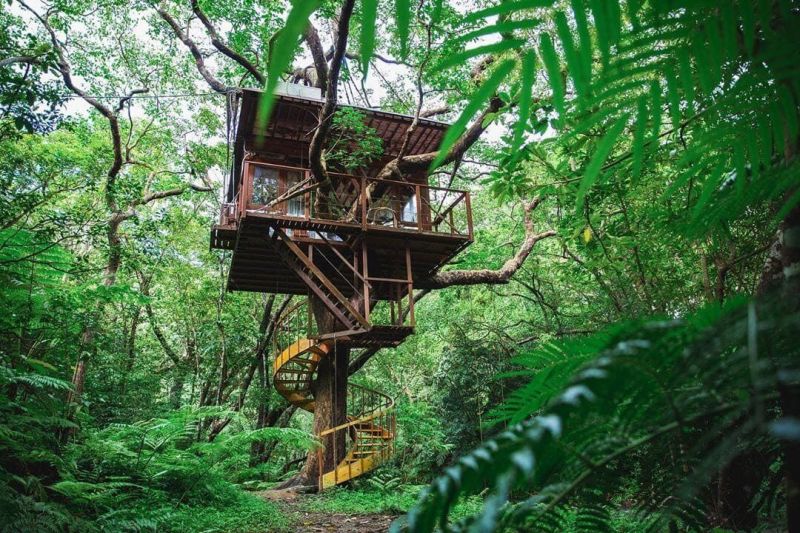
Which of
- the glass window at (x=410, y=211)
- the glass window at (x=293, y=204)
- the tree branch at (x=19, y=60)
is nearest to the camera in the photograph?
the tree branch at (x=19, y=60)

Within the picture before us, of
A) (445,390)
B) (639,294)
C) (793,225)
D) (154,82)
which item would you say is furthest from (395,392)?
(793,225)

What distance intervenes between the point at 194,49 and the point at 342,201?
5.07 m

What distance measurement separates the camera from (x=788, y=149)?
0.77 meters

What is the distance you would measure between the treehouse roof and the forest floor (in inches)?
268

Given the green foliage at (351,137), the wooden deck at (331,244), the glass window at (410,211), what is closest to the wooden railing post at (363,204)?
the wooden deck at (331,244)

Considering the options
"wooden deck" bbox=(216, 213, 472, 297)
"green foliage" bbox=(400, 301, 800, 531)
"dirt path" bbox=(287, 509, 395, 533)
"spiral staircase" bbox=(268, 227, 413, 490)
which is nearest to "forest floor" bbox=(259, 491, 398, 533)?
"dirt path" bbox=(287, 509, 395, 533)

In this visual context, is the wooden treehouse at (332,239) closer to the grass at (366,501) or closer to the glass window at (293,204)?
the glass window at (293,204)

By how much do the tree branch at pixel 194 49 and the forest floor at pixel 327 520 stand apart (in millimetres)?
9209

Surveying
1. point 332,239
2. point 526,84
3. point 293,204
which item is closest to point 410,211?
point 332,239

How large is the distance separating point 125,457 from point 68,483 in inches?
66.6

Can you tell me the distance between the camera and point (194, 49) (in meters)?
12.0

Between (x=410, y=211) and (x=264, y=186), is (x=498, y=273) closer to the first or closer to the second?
(x=410, y=211)

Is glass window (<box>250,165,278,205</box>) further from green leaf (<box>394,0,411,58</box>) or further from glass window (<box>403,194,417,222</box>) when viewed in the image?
green leaf (<box>394,0,411,58</box>)

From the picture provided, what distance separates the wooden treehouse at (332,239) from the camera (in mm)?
9531
